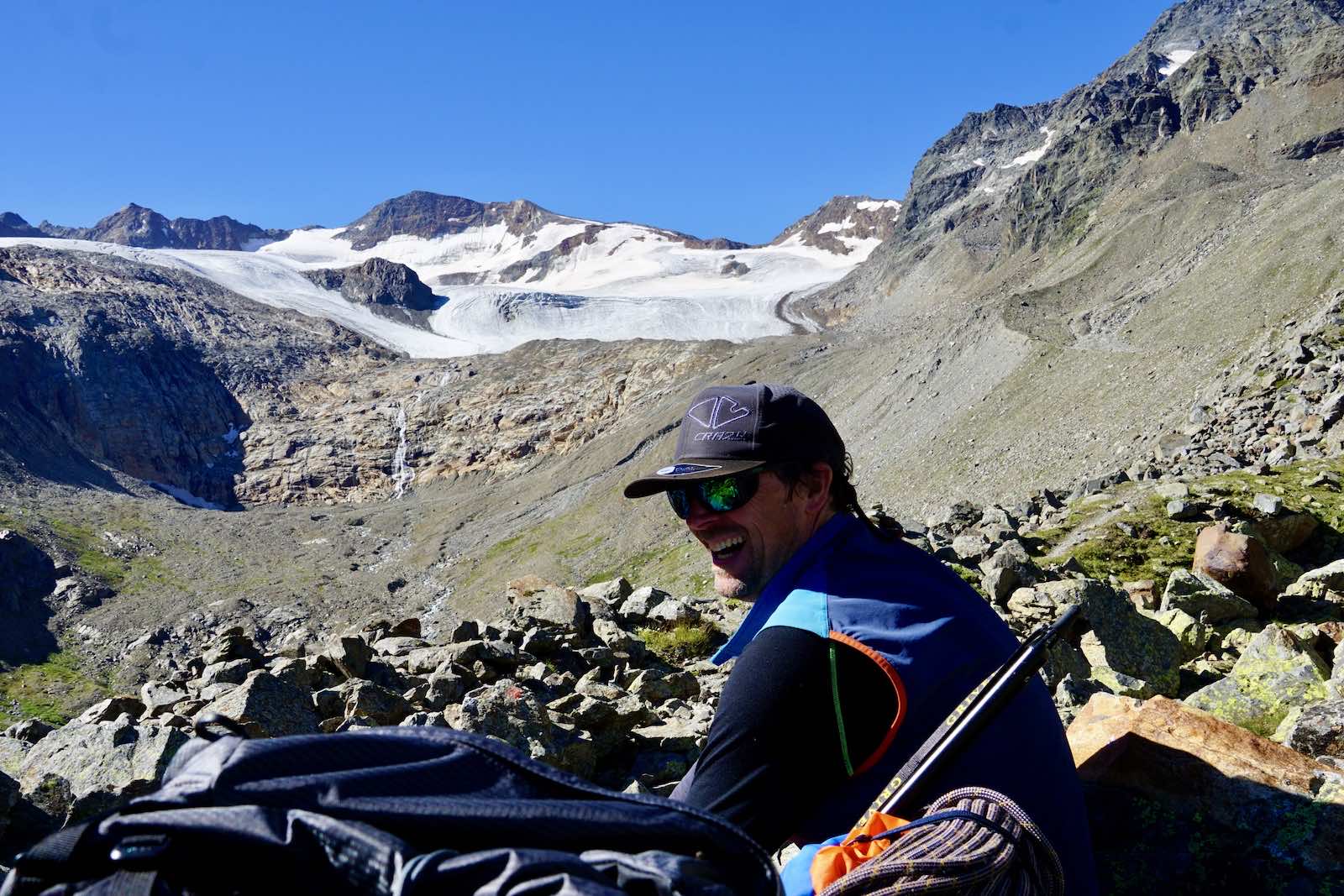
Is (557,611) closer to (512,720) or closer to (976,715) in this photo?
(512,720)

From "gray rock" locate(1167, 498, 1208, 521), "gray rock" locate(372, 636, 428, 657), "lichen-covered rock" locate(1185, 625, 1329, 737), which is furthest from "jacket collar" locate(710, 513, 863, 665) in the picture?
"gray rock" locate(1167, 498, 1208, 521)

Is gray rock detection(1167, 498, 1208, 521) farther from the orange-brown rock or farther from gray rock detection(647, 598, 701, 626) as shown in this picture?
gray rock detection(647, 598, 701, 626)

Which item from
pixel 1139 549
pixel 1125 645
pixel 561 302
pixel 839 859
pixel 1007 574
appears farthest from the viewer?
pixel 561 302

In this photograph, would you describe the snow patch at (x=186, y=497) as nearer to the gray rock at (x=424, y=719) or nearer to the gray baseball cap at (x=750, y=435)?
the gray rock at (x=424, y=719)

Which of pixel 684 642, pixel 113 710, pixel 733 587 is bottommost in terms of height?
pixel 684 642

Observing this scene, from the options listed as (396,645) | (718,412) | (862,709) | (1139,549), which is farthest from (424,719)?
(1139,549)

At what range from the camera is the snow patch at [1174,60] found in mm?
161875

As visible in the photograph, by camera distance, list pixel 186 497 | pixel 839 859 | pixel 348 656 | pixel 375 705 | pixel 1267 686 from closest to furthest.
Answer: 1. pixel 839 859
2. pixel 1267 686
3. pixel 375 705
4. pixel 348 656
5. pixel 186 497

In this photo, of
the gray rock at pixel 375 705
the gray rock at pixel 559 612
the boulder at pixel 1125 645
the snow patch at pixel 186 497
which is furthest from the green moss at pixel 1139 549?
the snow patch at pixel 186 497

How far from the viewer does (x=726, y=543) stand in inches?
140

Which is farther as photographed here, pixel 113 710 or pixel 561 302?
pixel 561 302

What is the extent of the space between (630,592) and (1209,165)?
71121mm

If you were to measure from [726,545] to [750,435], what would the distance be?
1.52 ft

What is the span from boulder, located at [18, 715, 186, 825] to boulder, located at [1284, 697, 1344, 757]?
18.2ft
